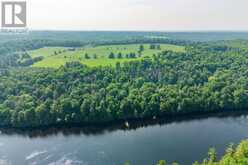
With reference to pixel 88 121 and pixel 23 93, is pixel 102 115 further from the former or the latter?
pixel 23 93

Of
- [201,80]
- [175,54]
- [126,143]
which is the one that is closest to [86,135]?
[126,143]

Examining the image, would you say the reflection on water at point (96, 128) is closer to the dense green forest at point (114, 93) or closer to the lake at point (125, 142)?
the lake at point (125, 142)

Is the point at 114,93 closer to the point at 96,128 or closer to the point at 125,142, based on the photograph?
the point at 96,128

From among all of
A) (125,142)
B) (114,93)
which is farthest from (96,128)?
(114,93)

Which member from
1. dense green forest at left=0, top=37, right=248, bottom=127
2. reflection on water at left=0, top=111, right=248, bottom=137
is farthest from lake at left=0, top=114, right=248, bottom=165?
dense green forest at left=0, top=37, right=248, bottom=127

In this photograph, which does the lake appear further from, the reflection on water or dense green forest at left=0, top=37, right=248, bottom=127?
dense green forest at left=0, top=37, right=248, bottom=127

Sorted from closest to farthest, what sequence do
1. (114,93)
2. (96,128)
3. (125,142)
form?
(125,142), (96,128), (114,93)
